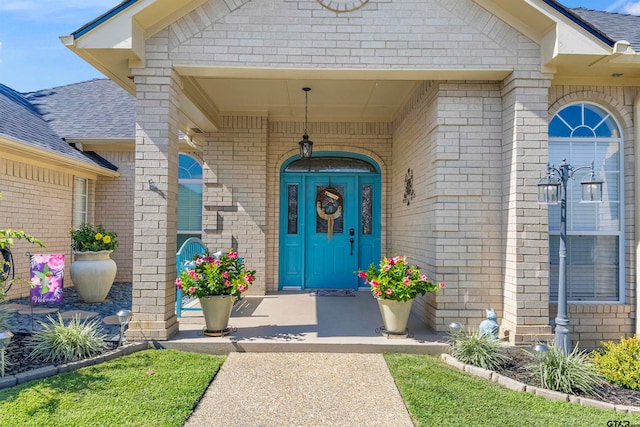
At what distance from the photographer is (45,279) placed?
546cm

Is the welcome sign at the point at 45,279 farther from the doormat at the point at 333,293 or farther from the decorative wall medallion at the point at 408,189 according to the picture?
the decorative wall medallion at the point at 408,189

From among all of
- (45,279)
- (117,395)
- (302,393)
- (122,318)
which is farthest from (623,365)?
(45,279)

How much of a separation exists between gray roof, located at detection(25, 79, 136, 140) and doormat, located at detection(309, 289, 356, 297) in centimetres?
548

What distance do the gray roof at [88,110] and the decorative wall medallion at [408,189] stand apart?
6283 mm

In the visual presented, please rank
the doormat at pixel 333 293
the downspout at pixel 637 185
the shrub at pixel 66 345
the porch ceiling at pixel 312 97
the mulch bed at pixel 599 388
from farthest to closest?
the doormat at pixel 333 293 → the porch ceiling at pixel 312 97 → the downspout at pixel 637 185 → the shrub at pixel 66 345 → the mulch bed at pixel 599 388

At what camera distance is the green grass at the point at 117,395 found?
123 inches

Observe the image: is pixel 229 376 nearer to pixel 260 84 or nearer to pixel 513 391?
pixel 513 391

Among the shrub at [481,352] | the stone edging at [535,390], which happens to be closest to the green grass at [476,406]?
the stone edging at [535,390]

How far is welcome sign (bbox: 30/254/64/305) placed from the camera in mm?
5367

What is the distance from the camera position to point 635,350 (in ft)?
13.5

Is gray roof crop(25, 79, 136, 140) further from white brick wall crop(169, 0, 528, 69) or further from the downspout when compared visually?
the downspout

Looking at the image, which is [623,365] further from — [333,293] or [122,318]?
[122,318]

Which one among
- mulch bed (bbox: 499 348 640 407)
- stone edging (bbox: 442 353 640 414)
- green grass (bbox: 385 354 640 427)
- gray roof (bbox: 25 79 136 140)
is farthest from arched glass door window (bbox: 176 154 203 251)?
mulch bed (bbox: 499 348 640 407)

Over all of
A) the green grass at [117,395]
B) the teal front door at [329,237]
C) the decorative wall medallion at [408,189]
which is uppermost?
the decorative wall medallion at [408,189]
